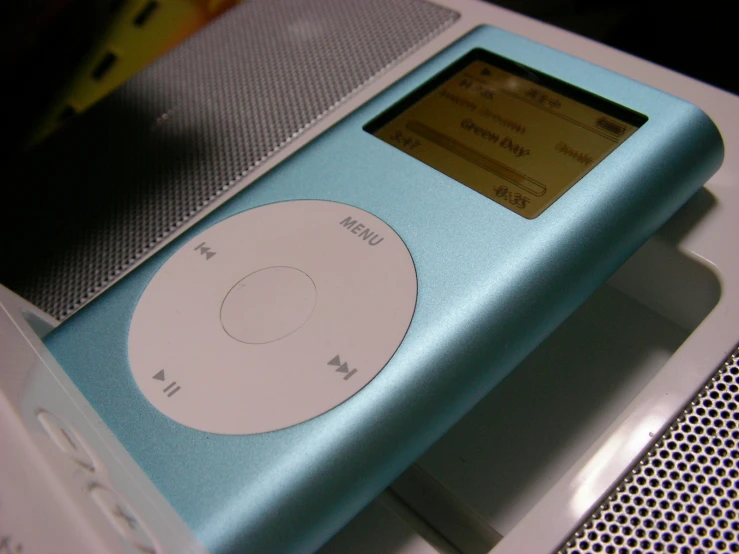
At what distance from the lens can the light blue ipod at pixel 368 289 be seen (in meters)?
0.26

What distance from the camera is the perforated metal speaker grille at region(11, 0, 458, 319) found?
0.37m

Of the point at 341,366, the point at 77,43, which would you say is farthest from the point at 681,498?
the point at 77,43

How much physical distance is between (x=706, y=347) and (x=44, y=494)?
29cm

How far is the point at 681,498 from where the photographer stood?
0.85 feet

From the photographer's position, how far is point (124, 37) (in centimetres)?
48

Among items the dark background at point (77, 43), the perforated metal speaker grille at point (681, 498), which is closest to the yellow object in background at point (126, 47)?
the dark background at point (77, 43)

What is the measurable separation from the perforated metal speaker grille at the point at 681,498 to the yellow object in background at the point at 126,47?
0.43m

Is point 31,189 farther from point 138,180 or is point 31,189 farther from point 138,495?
point 138,495

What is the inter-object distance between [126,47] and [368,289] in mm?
312

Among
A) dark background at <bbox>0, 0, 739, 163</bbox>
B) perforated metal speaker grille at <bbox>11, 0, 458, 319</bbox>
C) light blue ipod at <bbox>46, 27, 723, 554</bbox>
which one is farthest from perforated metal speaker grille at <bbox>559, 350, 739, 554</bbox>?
dark background at <bbox>0, 0, 739, 163</bbox>

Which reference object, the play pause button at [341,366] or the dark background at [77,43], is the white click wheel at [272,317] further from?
the dark background at [77,43]

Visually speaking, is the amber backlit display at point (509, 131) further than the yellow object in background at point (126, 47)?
No

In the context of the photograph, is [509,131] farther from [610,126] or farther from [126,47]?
[126,47]

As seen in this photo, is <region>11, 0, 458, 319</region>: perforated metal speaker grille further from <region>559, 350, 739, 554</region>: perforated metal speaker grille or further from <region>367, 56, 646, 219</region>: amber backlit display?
<region>559, 350, 739, 554</region>: perforated metal speaker grille
